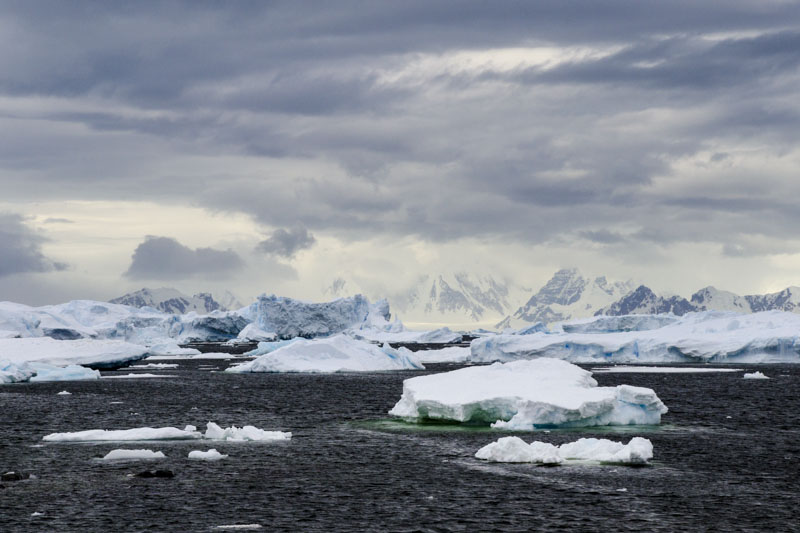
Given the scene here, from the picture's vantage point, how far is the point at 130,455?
95.7 feet

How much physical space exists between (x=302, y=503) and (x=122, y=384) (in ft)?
150

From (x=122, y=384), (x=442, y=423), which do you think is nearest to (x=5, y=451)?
(x=442, y=423)

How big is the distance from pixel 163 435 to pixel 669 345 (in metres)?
65.3

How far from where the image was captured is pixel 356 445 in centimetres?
3291

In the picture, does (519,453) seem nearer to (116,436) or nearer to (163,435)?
(163,435)

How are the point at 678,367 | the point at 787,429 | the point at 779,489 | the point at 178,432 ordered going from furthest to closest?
the point at 678,367
the point at 787,429
the point at 178,432
the point at 779,489

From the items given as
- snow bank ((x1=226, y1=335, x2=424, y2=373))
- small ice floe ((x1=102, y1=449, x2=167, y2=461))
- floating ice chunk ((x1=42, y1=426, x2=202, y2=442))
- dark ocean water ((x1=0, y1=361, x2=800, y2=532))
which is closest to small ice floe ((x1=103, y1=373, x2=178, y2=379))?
snow bank ((x1=226, y1=335, x2=424, y2=373))

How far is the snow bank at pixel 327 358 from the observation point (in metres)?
77.1

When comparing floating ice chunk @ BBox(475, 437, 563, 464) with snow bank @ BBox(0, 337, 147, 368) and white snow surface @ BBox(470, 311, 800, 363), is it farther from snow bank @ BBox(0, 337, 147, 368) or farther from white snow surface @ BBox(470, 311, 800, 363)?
white snow surface @ BBox(470, 311, 800, 363)

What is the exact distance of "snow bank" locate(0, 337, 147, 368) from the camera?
235ft

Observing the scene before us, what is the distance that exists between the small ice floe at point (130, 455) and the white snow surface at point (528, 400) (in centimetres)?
1216

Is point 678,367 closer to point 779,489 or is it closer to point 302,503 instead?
point 779,489

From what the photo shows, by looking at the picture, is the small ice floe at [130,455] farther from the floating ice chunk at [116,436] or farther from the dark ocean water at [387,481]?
the floating ice chunk at [116,436]

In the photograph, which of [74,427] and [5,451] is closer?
[5,451]
